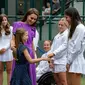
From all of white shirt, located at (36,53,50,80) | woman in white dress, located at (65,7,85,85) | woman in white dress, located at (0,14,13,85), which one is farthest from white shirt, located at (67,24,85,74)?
woman in white dress, located at (0,14,13,85)

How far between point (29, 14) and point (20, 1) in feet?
18.7

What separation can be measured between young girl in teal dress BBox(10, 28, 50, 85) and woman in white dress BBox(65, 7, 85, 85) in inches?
17.5

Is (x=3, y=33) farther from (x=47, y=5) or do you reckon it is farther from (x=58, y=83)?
(x=47, y=5)

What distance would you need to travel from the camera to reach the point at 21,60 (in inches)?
292

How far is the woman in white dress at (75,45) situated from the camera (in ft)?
23.2

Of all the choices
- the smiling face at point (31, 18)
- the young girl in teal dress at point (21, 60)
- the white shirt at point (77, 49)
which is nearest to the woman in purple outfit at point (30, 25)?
the smiling face at point (31, 18)

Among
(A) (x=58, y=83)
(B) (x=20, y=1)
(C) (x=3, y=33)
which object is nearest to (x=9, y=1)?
(B) (x=20, y=1)

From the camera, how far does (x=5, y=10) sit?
13250 millimetres

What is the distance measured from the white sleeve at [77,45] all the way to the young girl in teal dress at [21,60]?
42cm

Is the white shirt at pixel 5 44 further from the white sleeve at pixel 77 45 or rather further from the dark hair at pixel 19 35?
the white sleeve at pixel 77 45

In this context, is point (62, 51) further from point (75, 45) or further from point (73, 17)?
point (73, 17)

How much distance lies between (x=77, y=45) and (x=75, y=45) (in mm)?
31

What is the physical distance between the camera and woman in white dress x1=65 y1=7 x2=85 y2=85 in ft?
23.2

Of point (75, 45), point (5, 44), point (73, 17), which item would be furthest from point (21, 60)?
point (5, 44)
